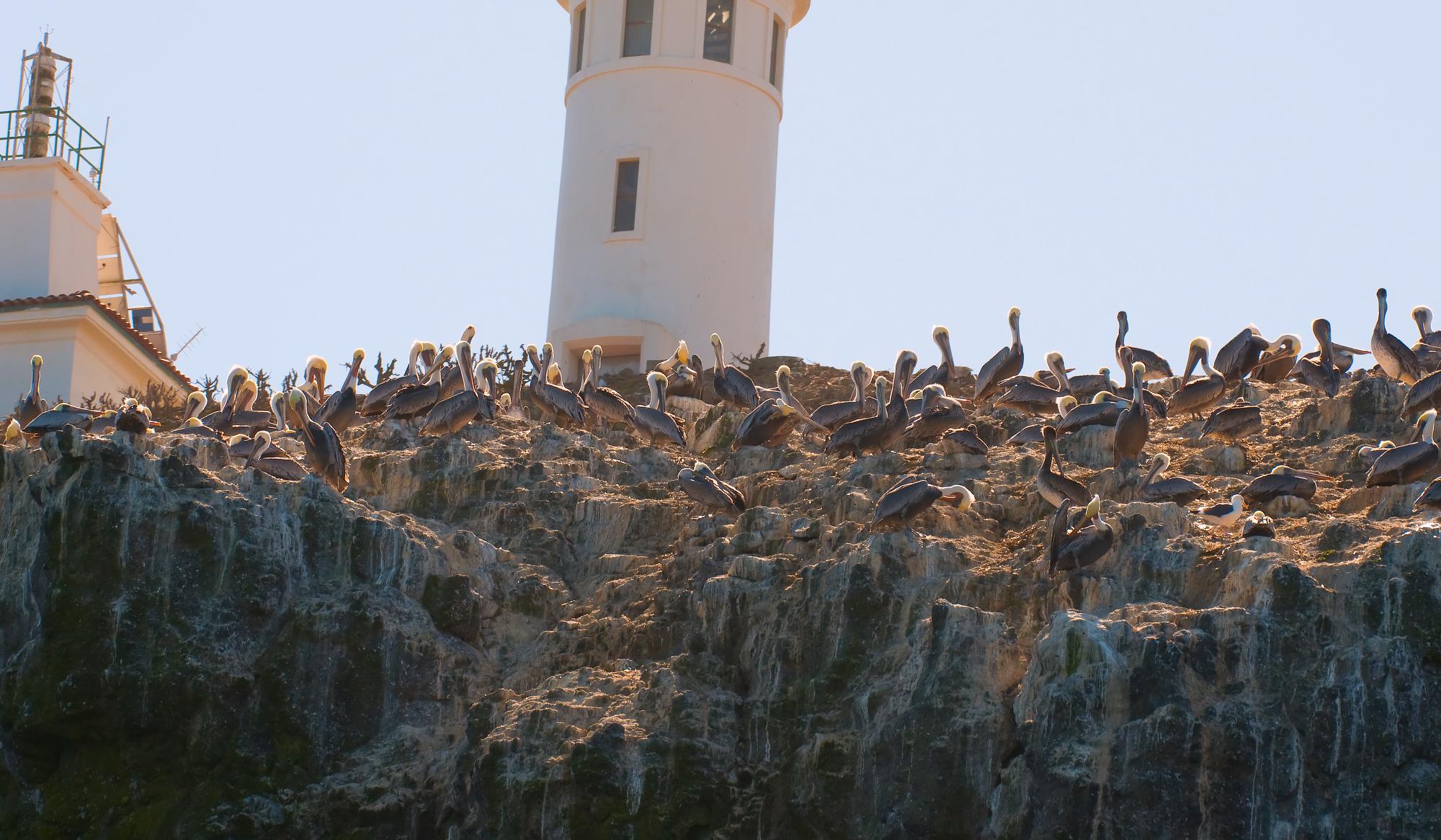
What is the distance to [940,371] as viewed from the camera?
91.1 feet

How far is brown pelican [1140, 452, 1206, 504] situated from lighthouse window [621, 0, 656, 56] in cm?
1662

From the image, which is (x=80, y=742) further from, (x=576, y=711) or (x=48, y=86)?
(x=48, y=86)

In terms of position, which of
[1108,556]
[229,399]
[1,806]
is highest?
[229,399]

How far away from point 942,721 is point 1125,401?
6244mm

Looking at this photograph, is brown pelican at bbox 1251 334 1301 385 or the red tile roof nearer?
brown pelican at bbox 1251 334 1301 385

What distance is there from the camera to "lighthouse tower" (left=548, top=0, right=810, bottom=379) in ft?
111

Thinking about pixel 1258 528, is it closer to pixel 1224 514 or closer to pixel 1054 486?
pixel 1224 514

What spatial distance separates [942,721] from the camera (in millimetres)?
17938

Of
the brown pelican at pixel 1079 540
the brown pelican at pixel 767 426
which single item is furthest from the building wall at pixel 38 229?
→ the brown pelican at pixel 1079 540

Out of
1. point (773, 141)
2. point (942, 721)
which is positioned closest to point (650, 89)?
point (773, 141)

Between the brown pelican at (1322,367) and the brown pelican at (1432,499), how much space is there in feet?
15.1

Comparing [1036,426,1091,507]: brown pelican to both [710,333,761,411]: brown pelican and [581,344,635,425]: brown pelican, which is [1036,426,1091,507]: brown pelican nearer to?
[710,333,761,411]: brown pelican

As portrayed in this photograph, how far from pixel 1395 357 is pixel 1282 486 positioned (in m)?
4.76

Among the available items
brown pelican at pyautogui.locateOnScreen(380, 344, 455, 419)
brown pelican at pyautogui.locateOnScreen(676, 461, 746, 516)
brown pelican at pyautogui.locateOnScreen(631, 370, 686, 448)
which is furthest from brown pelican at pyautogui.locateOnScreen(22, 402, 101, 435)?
brown pelican at pyautogui.locateOnScreen(676, 461, 746, 516)
